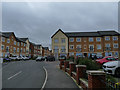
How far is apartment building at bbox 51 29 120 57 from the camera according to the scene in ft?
152

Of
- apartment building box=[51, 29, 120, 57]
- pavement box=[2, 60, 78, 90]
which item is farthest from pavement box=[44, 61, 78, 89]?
apartment building box=[51, 29, 120, 57]

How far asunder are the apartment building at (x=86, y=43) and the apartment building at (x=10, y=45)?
19.6 meters

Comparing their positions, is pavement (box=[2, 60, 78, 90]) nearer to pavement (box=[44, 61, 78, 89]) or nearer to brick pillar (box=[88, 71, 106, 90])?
pavement (box=[44, 61, 78, 89])

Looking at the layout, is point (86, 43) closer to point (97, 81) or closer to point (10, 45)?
point (10, 45)

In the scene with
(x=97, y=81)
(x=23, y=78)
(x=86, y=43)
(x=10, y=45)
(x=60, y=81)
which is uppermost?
(x=86, y=43)

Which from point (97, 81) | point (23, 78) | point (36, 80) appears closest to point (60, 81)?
point (36, 80)

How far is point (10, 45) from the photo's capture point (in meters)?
54.3

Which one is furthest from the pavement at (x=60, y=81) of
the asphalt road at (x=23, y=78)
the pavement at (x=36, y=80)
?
the asphalt road at (x=23, y=78)

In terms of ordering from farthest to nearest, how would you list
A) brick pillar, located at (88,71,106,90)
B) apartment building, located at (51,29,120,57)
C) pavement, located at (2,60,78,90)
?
1. apartment building, located at (51,29,120,57)
2. pavement, located at (2,60,78,90)
3. brick pillar, located at (88,71,106,90)

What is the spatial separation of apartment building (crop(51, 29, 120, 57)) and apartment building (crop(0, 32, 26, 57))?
19.6m

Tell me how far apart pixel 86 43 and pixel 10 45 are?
1314 inches

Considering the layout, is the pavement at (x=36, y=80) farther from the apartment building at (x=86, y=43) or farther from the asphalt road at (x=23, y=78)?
the apartment building at (x=86, y=43)

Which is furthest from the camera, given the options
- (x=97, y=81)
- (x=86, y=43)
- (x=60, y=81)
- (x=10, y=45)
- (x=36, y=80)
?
(x=10, y=45)

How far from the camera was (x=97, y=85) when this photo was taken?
4.89m
